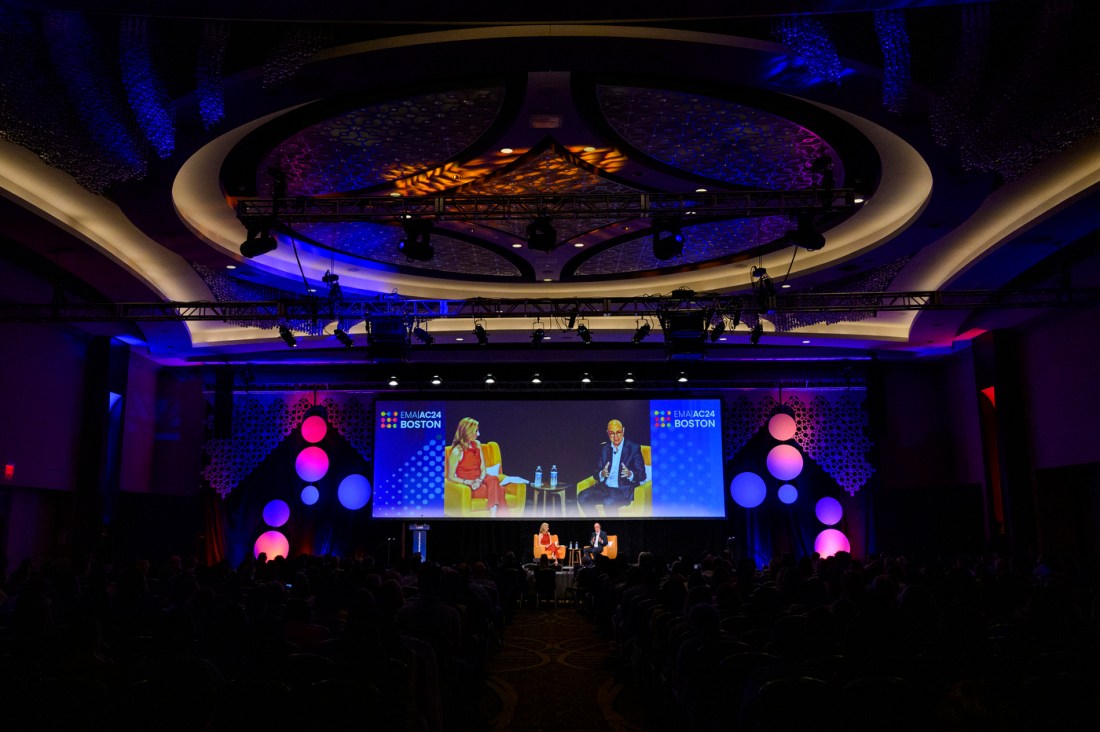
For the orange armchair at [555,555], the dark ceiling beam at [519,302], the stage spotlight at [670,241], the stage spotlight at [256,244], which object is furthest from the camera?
the orange armchair at [555,555]

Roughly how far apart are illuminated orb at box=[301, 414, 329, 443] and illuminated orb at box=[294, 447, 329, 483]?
0.77ft

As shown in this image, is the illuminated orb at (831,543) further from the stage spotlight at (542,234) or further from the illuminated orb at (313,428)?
the stage spotlight at (542,234)

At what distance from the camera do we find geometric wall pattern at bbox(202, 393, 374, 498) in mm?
18516

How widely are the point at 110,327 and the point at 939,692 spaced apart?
14.6 meters

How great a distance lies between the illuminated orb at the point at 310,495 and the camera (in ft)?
61.8

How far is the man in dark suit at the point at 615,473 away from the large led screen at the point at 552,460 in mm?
21

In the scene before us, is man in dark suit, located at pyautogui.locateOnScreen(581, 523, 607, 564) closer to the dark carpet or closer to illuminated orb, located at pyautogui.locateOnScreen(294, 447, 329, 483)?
the dark carpet

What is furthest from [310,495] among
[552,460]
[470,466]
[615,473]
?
[615,473]

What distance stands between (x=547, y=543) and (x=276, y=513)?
20.0ft

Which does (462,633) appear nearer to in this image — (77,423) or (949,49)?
(949,49)

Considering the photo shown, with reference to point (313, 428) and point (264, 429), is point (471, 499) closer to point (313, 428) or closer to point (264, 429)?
point (313, 428)

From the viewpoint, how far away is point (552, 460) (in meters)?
18.1

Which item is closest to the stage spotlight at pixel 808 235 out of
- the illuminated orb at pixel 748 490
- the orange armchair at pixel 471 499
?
the illuminated orb at pixel 748 490

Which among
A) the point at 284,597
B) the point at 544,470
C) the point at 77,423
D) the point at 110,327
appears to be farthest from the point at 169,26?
the point at 544,470
